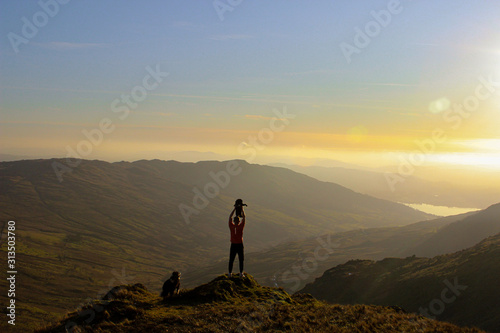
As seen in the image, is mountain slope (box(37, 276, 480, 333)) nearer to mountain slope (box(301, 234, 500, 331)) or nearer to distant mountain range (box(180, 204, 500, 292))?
mountain slope (box(301, 234, 500, 331))

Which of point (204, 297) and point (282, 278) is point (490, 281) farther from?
point (282, 278)

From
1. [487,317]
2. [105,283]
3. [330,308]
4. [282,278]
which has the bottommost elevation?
[105,283]

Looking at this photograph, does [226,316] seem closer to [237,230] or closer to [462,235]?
[237,230]

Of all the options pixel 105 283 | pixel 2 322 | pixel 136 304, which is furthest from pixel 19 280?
pixel 136 304

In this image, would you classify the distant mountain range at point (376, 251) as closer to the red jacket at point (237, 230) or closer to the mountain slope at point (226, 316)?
the mountain slope at point (226, 316)

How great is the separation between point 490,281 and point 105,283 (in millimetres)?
189196

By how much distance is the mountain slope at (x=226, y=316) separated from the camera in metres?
12.8

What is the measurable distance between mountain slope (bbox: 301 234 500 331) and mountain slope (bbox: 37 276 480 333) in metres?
17.3

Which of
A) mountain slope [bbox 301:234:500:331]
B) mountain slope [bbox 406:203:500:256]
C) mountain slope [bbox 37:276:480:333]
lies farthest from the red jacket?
mountain slope [bbox 406:203:500:256]

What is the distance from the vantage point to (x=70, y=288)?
6762 inches

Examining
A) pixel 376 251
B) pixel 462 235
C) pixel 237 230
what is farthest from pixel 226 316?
pixel 376 251

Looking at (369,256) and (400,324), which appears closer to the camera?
(400,324)

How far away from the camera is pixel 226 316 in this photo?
13586 millimetres

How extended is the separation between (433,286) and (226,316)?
123 feet
